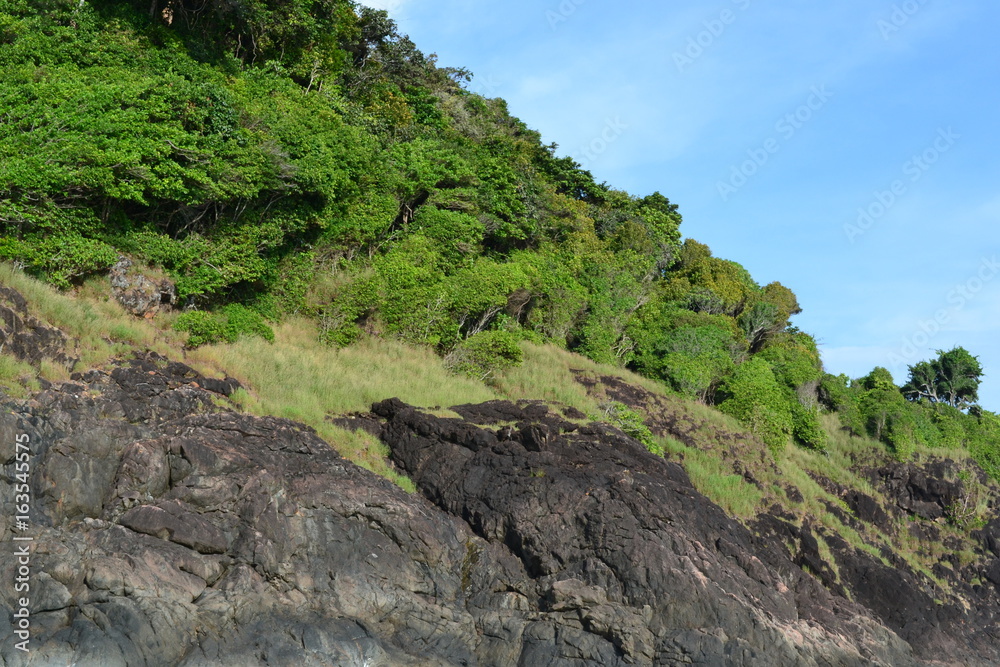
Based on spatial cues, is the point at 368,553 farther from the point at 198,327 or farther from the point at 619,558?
the point at 198,327

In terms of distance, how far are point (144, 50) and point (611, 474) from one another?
1686 cm

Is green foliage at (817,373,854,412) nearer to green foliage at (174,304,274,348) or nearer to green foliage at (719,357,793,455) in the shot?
green foliage at (719,357,793,455)

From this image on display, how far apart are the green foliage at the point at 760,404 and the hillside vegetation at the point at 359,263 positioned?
0.09m

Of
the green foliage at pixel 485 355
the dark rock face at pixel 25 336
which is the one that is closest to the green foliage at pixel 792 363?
the green foliage at pixel 485 355

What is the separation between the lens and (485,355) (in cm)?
2519

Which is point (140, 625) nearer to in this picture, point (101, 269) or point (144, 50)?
point (101, 269)

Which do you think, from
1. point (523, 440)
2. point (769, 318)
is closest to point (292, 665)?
point (523, 440)

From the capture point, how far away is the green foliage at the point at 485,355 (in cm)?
2470

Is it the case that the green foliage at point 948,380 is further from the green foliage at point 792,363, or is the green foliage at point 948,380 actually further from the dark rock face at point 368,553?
the dark rock face at point 368,553

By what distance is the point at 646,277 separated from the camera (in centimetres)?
3784

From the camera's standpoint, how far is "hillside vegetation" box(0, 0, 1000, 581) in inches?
720

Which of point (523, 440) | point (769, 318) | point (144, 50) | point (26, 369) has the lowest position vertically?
point (26, 369)

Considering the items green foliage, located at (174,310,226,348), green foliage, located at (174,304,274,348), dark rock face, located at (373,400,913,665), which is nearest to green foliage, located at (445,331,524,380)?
green foliage, located at (174,304,274,348)

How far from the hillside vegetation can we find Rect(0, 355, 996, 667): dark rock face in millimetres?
1509
